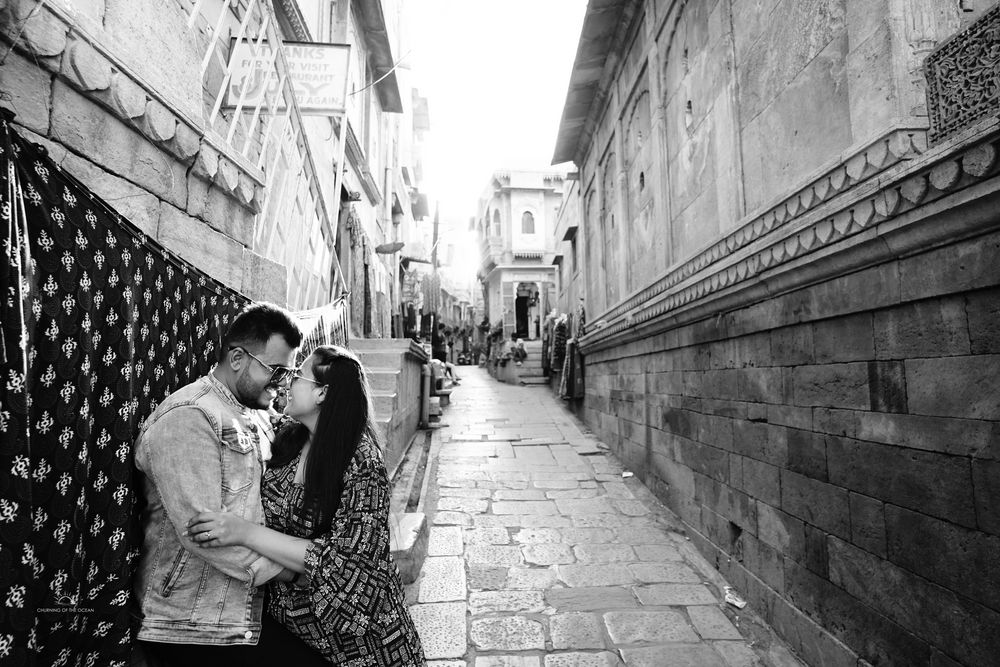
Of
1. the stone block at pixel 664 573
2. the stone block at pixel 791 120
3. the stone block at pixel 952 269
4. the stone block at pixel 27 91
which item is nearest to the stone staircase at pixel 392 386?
the stone block at pixel 664 573

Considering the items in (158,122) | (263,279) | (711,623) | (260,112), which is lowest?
(711,623)

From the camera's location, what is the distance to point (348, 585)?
5.76 feet

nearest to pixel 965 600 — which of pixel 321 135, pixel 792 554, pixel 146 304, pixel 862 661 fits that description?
pixel 862 661

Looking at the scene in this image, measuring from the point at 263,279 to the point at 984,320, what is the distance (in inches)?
166

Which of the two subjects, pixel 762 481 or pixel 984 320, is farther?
pixel 762 481

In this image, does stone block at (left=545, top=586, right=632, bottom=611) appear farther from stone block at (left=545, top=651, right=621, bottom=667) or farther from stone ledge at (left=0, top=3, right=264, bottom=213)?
stone ledge at (left=0, top=3, right=264, bottom=213)

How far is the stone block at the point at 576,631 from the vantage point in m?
3.78

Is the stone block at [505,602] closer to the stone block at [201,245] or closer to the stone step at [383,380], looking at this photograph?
the stone block at [201,245]

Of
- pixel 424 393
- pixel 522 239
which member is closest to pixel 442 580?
pixel 424 393

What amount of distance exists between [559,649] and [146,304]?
341cm

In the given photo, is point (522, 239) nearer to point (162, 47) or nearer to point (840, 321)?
point (840, 321)

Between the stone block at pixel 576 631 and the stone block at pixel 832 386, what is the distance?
7.39 ft

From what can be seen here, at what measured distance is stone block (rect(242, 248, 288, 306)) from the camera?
3.64 meters

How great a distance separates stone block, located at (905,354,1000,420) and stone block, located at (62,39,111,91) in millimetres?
4011
